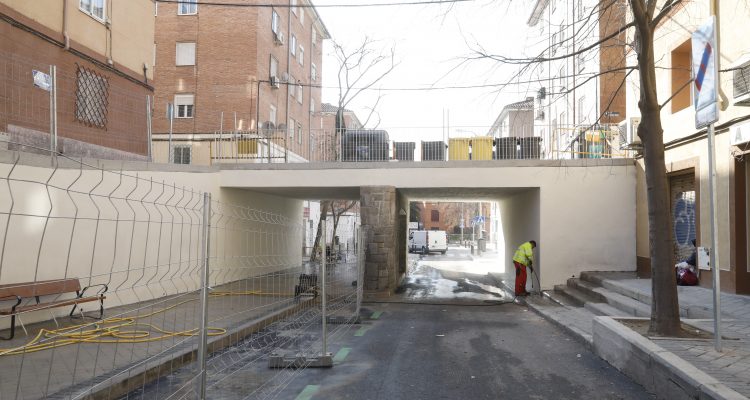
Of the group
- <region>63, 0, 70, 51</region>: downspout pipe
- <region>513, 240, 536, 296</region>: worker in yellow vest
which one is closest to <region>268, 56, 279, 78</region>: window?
<region>63, 0, 70, 51</region>: downspout pipe

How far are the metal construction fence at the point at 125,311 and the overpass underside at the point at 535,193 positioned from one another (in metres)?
1.88

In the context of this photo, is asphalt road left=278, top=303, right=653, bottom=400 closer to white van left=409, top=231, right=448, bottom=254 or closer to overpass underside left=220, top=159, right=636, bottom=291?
overpass underside left=220, top=159, right=636, bottom=291

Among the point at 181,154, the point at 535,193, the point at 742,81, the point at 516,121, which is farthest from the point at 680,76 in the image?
the point at 181,154

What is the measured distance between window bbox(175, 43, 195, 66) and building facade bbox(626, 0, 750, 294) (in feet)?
65.4

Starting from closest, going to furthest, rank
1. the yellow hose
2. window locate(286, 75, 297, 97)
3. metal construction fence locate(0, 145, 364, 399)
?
metal construction fence locate(0, 145, 364, 399) → the yellow hose → window locate(286, 75, 297, 97)

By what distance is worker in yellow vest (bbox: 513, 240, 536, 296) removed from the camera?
13.5 m

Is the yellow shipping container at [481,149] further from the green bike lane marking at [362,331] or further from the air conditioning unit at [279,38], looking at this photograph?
the air conditioning unit at [279,38]

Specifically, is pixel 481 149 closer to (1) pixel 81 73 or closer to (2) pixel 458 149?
(2) pixel 458 149

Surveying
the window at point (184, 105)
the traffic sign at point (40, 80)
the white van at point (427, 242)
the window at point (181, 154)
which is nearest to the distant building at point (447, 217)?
the white van at point (427, 242)

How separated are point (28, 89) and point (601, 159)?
12.9m

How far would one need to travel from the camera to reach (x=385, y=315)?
36.5 ft

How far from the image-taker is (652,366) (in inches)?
210

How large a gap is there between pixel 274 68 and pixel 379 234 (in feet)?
52.8

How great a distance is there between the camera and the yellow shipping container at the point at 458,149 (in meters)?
15.4
